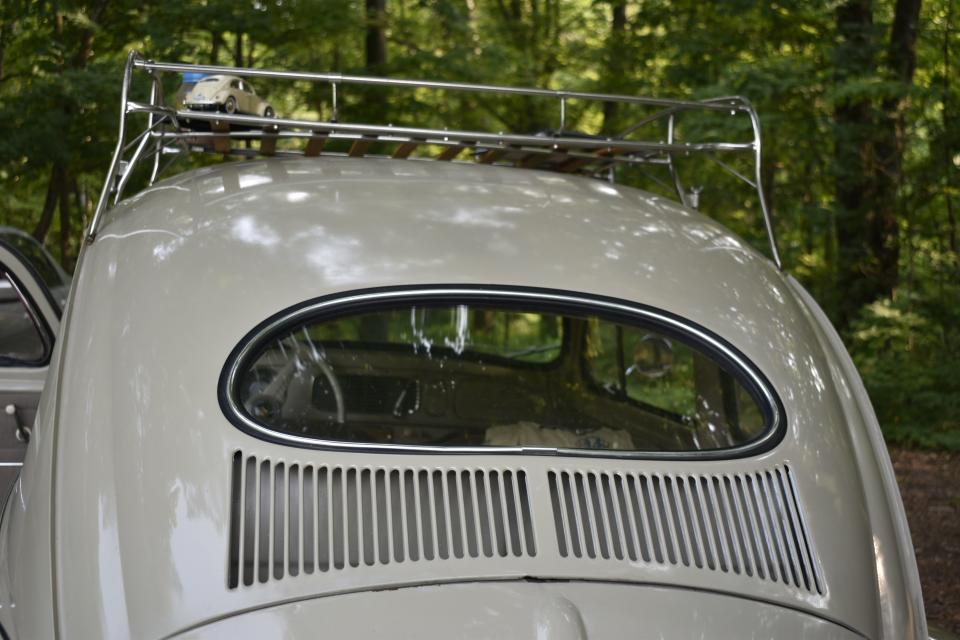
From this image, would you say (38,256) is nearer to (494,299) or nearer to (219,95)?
(219,95)

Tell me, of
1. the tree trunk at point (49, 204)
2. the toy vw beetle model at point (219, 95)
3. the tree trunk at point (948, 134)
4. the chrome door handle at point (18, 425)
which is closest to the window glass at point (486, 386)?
the toy vw beetle model at point (219, 95)

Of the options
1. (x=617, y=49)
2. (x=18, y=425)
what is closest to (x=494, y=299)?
(x=18, y=425)

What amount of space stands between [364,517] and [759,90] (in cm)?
794

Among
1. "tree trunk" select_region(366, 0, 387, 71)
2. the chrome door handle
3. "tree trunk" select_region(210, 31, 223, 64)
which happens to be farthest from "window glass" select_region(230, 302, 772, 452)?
"tree trunk" select_region(366, 0, 387, 71)

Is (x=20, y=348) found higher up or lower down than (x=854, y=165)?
higher up

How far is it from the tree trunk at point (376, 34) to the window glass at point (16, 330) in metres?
6.95

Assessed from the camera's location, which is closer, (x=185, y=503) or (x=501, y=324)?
(x=185, y=503)

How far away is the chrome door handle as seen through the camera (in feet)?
13.0

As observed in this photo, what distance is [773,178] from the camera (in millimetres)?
13625

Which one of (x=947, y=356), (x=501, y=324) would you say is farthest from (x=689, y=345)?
(x=947, y=356)

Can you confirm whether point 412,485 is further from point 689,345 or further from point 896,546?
point 896,546

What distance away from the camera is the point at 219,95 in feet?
12.6

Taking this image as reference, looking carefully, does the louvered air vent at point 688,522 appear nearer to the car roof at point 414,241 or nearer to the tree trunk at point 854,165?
the car roof at point 414,241

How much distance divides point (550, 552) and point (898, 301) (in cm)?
901
